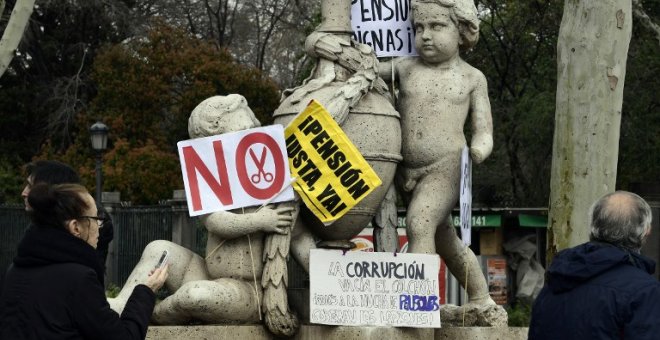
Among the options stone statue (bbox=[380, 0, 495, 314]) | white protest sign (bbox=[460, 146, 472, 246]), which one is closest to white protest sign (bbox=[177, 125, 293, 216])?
stone statue (bbox=[380, 0, 495, 314])

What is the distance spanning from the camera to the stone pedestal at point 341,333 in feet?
26.2

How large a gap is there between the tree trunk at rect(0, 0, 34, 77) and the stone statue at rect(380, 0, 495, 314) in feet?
Result: 33.1

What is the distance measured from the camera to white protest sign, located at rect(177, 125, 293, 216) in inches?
327

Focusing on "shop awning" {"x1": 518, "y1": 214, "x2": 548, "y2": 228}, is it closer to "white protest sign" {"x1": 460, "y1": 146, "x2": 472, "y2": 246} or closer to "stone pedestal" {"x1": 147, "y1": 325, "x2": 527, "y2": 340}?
"stone pedestal" {"x1": 147, "y1": 325, "x2": 527, "y2": 340}

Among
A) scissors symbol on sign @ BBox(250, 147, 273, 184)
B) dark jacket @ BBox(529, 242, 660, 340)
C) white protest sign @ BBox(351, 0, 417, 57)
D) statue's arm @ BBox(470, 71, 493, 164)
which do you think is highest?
white protest sign @ BBox(351, 0, 417, 57)

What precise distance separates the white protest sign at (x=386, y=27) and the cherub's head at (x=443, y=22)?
0.21m

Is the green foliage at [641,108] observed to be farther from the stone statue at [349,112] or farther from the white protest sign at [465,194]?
the stone statue at [349,112]

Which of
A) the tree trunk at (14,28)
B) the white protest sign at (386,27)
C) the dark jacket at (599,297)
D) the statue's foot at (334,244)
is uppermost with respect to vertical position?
the tree trunk at (14,28)

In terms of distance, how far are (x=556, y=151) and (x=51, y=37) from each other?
2529 centimetres

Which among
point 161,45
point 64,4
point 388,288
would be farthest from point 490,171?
point 388,288

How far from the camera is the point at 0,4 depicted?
18.4 metres

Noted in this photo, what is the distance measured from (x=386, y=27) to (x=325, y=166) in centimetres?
120

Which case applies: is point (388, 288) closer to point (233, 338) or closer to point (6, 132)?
point (233, 338)

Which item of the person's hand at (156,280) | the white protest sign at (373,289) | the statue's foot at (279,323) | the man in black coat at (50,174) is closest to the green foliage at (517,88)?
the white protest sign at (373,289)
